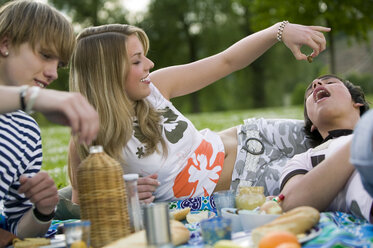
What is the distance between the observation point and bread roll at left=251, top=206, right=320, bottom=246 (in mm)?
2158

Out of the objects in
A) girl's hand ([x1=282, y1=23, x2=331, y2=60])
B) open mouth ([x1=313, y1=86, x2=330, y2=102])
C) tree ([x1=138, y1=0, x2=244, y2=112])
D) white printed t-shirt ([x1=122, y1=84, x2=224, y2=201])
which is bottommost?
white printed t-shirt ([x1=122, y1=84, x2=224, y2=201])

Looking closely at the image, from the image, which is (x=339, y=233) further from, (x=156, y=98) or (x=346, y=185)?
(x=156, y=98)

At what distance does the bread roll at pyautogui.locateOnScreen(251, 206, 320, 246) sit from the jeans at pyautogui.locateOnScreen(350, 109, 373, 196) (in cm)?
32

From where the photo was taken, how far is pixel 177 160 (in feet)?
11.5

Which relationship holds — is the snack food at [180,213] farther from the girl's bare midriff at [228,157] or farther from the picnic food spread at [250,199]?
the girl's bare midriff at [228,157]

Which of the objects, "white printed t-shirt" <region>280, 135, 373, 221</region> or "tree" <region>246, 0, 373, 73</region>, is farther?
"tree" <region>246, 0, 373, 73</region>

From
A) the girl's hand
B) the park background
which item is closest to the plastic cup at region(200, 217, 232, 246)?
the girl's hand

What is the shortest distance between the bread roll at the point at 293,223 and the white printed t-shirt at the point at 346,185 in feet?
1.07

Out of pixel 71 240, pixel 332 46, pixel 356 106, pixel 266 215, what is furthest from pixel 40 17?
pixel 332 46

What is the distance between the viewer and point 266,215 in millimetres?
2465

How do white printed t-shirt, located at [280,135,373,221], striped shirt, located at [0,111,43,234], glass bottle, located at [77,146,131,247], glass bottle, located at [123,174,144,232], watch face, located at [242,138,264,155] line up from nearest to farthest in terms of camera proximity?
glass bottle, located at [77,146,131,247] → glass bottle, located at [123,174,144,232] → white printed t-shirt, located at [280,135,373,221] → striped shirt, located at [0,111,43,234] → watch face, located at [242,138,264,155]

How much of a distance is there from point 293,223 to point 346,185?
0.62 metres

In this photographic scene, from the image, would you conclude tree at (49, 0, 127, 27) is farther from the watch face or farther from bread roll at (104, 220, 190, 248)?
bread roll at (104, 220, 190, 248)

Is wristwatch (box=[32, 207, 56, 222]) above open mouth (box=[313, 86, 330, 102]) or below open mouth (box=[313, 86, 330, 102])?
below
